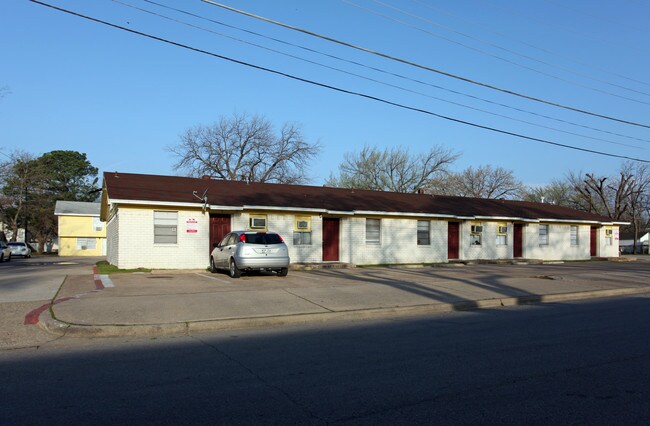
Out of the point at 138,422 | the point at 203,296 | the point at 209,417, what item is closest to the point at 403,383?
the point at 209,417

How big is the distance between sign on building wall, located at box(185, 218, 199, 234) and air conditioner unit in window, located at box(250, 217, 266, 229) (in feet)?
7.87

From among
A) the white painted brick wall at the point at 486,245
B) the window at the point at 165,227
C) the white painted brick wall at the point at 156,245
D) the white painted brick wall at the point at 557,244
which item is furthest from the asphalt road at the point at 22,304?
the white painted brick wall at the point at 557,244

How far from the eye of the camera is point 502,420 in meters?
4.96

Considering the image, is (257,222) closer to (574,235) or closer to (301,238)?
(301,238)

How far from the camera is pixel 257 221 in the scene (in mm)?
22516

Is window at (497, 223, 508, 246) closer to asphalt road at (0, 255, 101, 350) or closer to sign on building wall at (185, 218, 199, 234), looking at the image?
sign on building wall at (185, 218, 199, 234)

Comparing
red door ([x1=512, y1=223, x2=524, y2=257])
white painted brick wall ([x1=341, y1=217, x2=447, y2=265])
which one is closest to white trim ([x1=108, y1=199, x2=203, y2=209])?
white painted brick wall ([x1=341, y1=217, x2=447, y2=265])

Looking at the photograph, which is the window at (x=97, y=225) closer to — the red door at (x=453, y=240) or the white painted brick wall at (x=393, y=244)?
the white painted brick wall at (x=393, y=244)

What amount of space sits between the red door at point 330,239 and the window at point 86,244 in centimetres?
3954

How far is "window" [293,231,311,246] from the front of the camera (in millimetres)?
23344

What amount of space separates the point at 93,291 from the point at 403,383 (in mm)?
9911

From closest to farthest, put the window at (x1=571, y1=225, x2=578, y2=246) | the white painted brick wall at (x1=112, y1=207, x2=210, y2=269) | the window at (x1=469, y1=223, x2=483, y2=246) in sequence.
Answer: the white painted brick wall at (x1=112, y1=207, x2=210, y2=269), the window at (x1=469, y1=223, x2=483, y2=246), the window at (x1=571, y1=225, x2=578, y2=246)

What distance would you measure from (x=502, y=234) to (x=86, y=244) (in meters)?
43.5

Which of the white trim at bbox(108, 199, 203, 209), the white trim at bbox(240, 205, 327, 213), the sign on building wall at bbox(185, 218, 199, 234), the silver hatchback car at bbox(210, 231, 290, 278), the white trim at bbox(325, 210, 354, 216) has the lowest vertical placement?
the silver hatchback car at bbox(210, 231, 290, 278)
